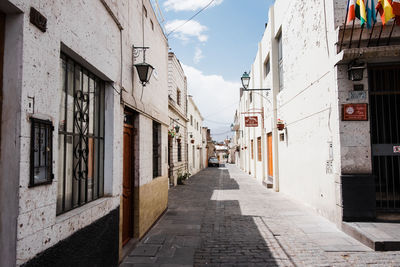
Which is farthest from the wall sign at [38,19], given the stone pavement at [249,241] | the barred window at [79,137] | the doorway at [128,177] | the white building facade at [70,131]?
the stone pavement at [249,241]

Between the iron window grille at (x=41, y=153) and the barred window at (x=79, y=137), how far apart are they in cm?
50

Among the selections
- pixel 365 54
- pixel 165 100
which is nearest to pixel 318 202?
pixel 365 54

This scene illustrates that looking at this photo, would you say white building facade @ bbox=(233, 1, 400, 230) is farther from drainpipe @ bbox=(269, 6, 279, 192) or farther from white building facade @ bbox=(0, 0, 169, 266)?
white building facade @ bbox=(0, 0, 169, 266)

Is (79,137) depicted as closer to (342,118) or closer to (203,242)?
(203,242)

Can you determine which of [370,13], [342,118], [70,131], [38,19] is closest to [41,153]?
A: [70,131]

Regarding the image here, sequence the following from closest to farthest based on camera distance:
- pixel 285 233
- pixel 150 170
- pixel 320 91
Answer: pixel 285 233
pixel 150 170
pixel 320 91

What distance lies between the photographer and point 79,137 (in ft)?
10.7

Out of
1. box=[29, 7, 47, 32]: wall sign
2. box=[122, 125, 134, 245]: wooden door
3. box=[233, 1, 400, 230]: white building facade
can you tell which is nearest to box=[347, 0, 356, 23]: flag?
box=[233, 1, 400, 230]: white building facade

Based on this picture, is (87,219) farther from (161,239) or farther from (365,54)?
(365,54)

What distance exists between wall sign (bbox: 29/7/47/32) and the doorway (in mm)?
2744

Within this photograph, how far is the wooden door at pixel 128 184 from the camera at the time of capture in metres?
5.02

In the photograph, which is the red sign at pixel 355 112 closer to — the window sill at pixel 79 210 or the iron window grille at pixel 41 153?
the window sill at pixel 79 210

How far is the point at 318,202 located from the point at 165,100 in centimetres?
537

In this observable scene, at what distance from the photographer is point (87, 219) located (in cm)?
314
